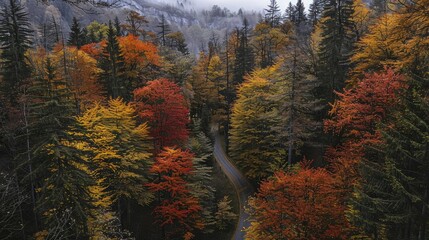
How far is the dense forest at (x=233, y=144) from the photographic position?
13070 mm

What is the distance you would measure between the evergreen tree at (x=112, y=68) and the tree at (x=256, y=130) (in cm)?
1493

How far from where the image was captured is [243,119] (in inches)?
1357

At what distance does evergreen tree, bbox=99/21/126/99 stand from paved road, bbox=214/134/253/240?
16358mm

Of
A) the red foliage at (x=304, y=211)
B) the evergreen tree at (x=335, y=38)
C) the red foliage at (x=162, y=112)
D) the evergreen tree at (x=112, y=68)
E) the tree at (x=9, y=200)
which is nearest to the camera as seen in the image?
the tree at (x=9, y=200)

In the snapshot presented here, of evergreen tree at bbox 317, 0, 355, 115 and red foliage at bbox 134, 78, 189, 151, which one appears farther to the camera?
red foliage at bbox 134, 78, 189, 151

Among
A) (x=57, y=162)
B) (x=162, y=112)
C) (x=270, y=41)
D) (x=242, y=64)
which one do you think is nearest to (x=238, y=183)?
(x=162, y=112)

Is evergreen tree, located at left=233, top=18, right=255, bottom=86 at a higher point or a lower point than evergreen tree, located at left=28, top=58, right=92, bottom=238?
higher

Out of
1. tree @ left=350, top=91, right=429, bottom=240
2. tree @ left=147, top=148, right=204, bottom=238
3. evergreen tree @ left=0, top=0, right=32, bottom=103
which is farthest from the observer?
evergreen tree @ left=0, top=0, right=32, bottom=103

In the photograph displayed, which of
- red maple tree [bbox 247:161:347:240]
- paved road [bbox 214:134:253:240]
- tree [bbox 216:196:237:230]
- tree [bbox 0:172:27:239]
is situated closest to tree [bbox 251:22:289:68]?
paved road [bbox 214:134:253:240]

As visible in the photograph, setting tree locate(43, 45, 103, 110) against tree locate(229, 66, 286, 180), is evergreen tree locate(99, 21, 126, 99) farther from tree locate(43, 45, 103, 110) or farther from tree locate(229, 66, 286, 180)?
tree locate(229, 66, 286, 180)

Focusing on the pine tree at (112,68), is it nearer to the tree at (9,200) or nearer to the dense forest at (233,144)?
the dense forest at (233,144)

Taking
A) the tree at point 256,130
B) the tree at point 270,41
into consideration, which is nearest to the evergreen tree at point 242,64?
the tree at point 270,41

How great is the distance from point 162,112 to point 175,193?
901 centimetres

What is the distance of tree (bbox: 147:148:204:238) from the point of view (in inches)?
933
